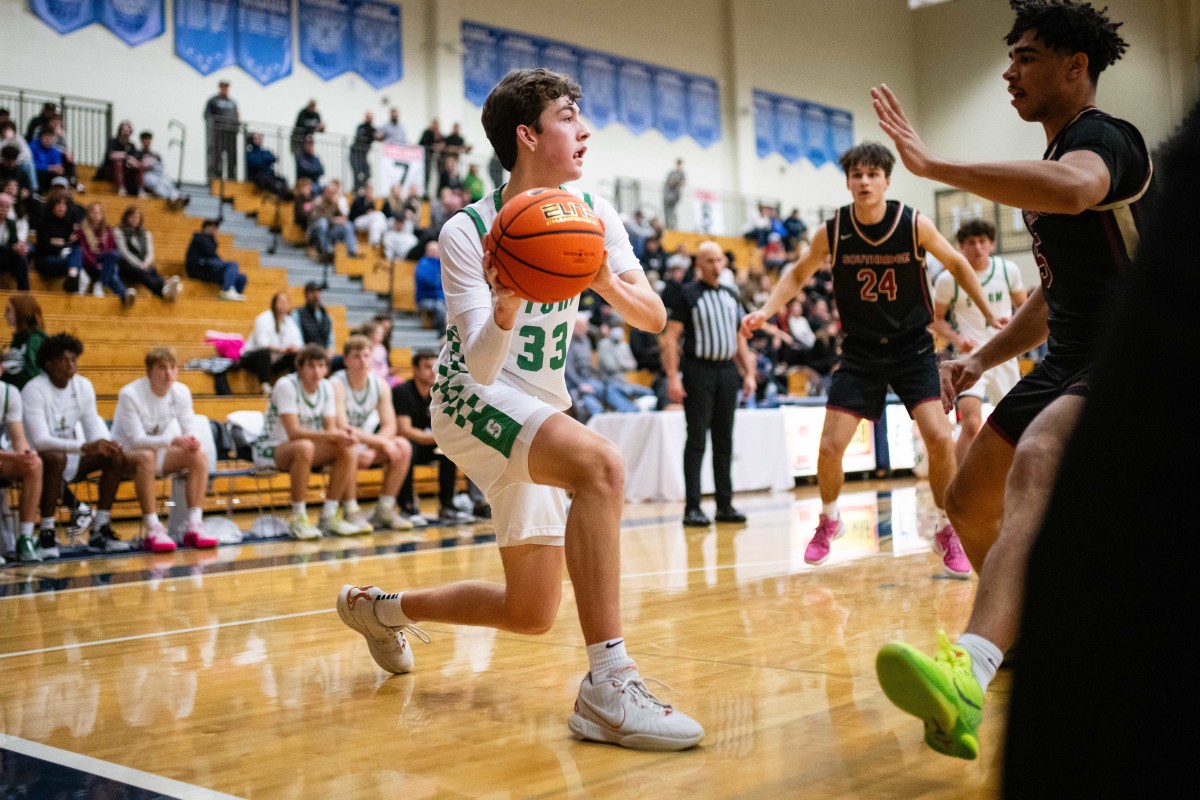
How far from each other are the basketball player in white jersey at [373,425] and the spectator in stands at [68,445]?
5.63 feet

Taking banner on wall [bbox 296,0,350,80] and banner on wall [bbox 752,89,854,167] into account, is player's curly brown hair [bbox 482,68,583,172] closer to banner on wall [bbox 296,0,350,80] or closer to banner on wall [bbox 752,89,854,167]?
banner on wall [bbox 296,0,350,80]

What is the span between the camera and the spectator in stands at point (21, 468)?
295 inches

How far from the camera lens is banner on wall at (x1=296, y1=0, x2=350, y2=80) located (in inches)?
771

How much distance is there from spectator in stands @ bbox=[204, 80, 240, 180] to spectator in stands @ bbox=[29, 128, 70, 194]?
9.86 ft

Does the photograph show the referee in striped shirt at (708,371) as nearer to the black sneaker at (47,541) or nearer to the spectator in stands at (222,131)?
the black sneaker at (47,541)

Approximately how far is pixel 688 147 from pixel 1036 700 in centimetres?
2538

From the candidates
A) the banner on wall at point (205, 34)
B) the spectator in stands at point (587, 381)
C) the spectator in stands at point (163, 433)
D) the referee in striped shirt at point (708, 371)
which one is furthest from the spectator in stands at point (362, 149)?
the referee in striped shirt at point (708, 371)

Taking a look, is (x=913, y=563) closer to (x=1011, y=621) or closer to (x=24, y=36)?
(x=1011, y=621)

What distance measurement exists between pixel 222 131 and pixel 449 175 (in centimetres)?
367

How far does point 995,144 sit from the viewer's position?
26.5 metres

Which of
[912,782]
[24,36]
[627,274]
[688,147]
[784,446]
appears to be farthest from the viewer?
[688,147]

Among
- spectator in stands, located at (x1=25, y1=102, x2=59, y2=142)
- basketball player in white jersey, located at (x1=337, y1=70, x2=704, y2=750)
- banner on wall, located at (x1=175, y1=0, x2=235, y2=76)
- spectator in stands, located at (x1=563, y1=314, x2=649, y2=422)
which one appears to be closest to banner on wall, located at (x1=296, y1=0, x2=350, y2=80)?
banner on wall, located at (x1=175, y1=0, x2=235, y2=76)

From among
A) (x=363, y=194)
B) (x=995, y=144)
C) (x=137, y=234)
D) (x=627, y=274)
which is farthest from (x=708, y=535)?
(x=995, y=144)

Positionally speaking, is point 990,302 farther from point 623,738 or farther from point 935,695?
point 935,695
